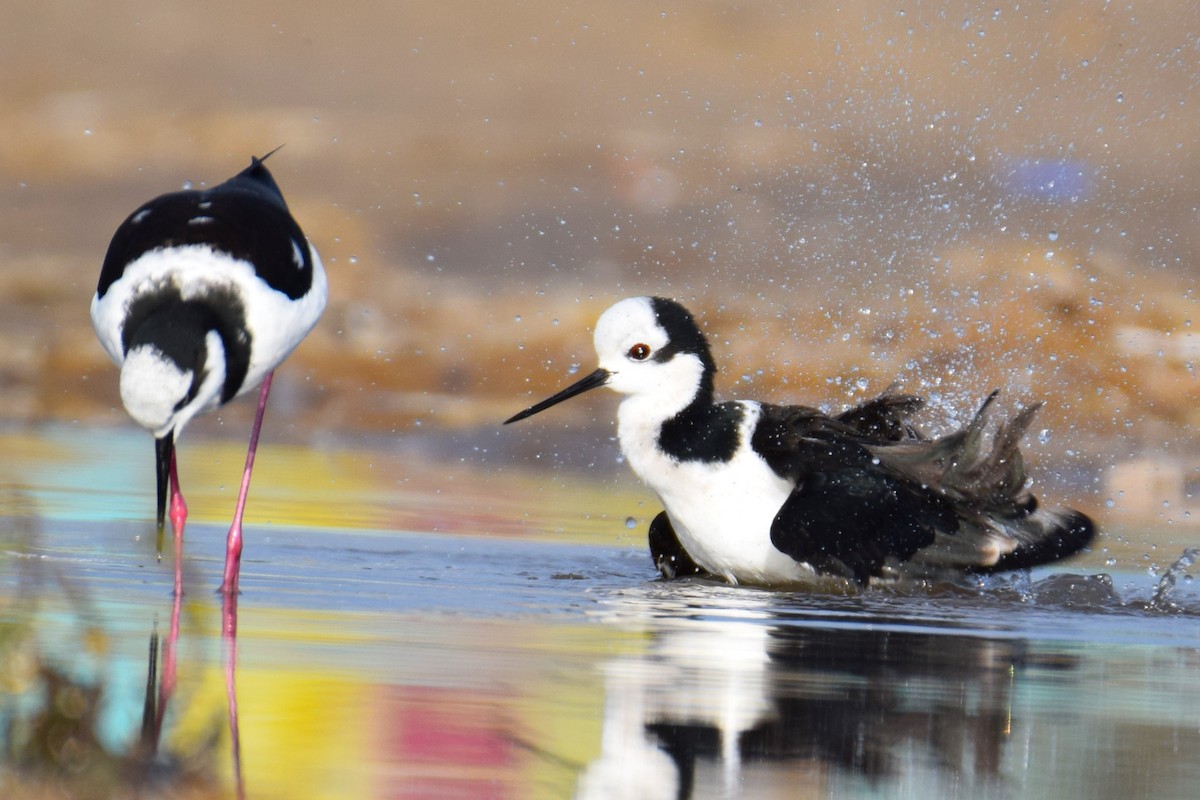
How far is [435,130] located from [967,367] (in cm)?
426

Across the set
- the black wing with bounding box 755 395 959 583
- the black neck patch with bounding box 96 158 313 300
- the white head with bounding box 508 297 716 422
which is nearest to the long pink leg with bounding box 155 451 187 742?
the black neck patch with bounding box 96 158 313 300

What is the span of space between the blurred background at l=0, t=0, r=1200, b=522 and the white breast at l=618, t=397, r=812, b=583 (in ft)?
13.1

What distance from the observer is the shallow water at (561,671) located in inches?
139

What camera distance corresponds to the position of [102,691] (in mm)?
3326

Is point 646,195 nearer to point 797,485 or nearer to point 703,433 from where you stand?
point 703,433

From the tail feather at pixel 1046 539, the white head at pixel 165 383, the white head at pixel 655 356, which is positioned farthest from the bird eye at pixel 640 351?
the white head at pixel 165 383

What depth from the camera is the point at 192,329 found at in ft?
18.2

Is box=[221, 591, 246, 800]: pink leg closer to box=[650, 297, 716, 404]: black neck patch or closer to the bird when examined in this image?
the bird

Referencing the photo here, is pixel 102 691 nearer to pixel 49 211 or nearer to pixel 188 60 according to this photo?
pixel 49 211

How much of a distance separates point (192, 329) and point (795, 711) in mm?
2144

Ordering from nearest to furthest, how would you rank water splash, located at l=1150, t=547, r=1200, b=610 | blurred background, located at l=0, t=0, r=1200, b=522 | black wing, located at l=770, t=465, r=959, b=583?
1. black wing, located at l=770, t=465, r=959, b=583
2. water splash, located at l=1150, t=547, r=1200, b=610
3. blurred background, located at l=0, t=0, r=1200, b=522

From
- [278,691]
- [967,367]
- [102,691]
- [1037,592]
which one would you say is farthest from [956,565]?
[967,367]

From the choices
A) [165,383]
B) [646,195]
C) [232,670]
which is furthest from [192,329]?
[646,195]

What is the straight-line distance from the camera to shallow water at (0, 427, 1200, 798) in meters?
3.53
